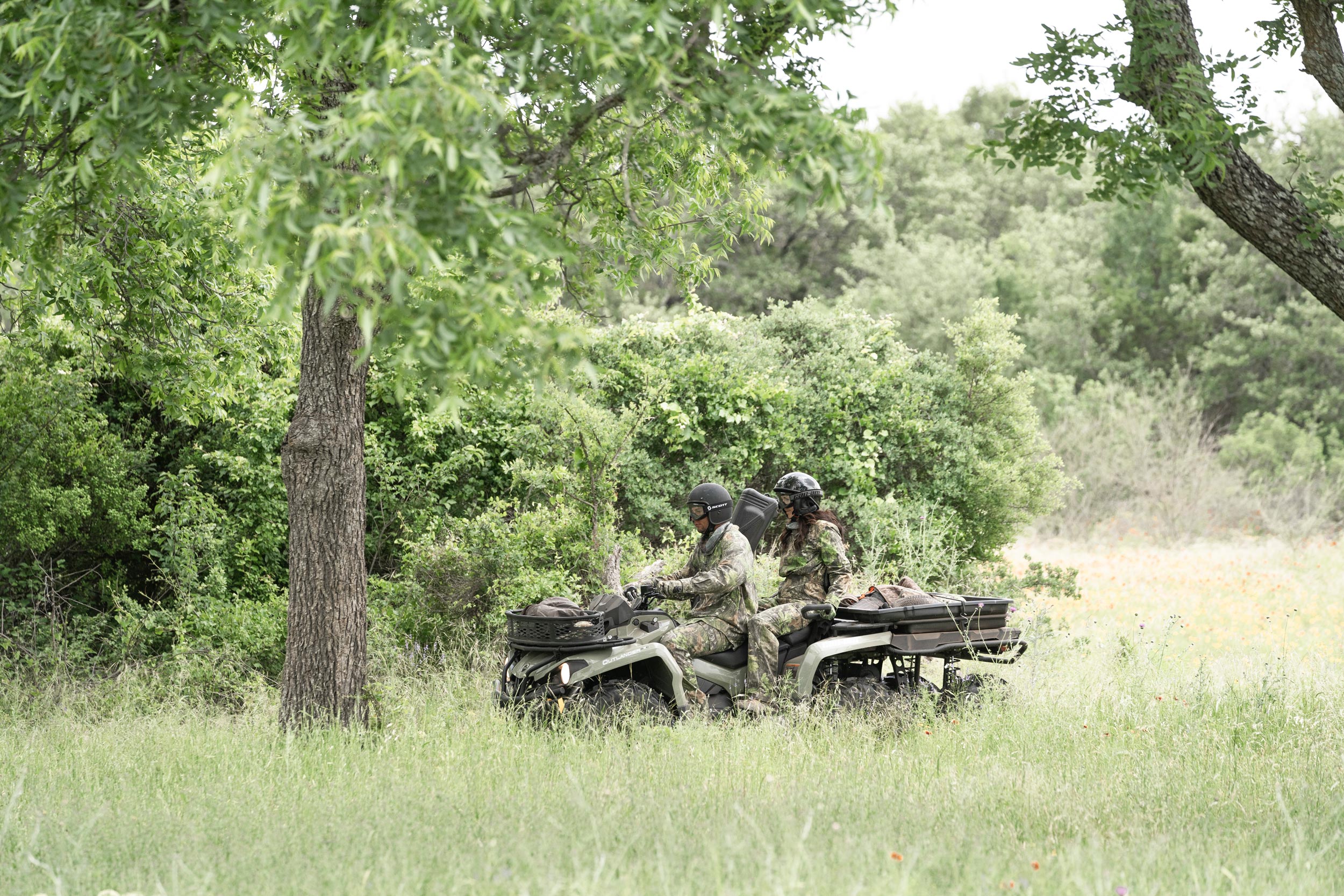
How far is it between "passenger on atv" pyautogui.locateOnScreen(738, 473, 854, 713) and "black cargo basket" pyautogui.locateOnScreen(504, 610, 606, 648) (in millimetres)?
1078

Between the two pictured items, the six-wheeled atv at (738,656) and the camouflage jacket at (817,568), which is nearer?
the six-wheeled atv at (738,656)

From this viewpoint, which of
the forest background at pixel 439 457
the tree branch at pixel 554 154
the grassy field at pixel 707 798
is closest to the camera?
the grassy field at pixel 707 798

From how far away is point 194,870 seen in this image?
4168 mm

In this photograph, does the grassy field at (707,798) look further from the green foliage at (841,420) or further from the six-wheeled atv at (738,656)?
the green foliage at (841,420)

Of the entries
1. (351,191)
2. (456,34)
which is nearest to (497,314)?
(351,191)

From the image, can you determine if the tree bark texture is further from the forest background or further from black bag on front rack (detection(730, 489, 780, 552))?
black bag on front rack (detection(730, 489, 780, 552))

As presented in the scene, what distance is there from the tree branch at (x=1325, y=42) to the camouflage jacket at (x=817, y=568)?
3786 mm

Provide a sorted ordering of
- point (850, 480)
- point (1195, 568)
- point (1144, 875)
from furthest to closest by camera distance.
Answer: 1. point (1195, 568)
2. point (850, 480)
3. point (1144, 875)

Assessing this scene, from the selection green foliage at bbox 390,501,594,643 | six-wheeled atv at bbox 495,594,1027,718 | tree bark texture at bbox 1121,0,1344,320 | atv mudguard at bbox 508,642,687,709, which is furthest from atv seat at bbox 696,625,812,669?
tree bark texture at bbox 1121,0,1344,320

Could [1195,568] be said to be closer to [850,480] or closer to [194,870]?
[850,480]

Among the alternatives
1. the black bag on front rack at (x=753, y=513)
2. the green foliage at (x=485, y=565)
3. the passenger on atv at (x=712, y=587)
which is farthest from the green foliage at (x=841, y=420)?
the passenger on atv at (x=712, y=587)

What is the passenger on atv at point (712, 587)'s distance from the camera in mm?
6734

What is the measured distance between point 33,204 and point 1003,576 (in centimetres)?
916

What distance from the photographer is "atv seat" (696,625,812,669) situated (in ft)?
22.6
